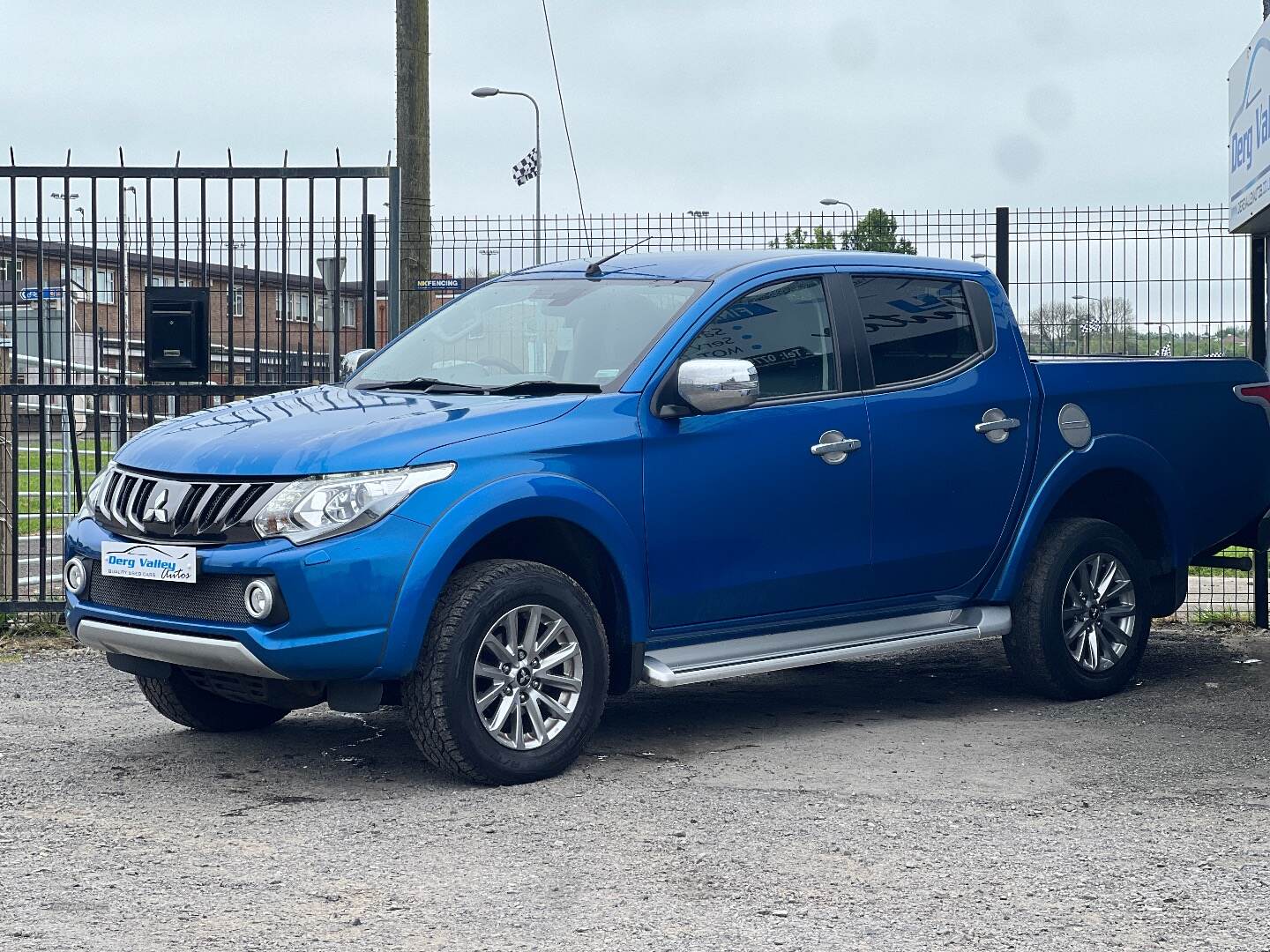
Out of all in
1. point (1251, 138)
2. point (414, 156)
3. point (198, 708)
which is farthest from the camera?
point (414, 156)

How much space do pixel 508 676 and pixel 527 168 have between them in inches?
1441

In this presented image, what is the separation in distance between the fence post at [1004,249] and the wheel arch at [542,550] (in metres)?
5.29

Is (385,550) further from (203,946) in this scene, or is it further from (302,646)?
(203,946)

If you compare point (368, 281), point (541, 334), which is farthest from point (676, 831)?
point (368, 281)

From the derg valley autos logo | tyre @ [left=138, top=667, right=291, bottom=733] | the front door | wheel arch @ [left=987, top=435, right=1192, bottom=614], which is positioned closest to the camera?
the derg valley autos logo

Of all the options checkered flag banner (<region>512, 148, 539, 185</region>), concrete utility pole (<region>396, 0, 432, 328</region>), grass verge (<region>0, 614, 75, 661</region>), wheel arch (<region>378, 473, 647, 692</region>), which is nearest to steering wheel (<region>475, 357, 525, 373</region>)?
wheel arch (<region>378, 473, 647, 692</region>)

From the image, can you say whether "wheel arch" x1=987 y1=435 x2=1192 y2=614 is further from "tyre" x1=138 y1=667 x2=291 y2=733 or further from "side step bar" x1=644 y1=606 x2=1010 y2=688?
"tyre" x1=138 y1=667 x2=291 y2=733

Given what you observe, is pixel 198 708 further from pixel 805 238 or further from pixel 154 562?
pixel 805 238

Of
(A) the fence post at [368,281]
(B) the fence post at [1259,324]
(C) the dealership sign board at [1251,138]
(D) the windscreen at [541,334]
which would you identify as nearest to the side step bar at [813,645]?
(D) the windscreen at [541,334]

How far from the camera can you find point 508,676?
605 centimetres

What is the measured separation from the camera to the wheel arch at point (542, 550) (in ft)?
18.9

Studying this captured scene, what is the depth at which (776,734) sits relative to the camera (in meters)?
7.16

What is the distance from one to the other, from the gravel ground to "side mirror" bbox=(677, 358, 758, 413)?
135cm

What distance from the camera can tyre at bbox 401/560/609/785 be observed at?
5879 millimetres
